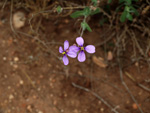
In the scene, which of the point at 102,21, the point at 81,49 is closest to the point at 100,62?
the point at 102,21

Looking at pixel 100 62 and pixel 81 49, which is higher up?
pixel 81 49

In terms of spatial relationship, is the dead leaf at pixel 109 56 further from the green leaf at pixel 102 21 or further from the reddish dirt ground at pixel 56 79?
the green leaf at pixel 102 21

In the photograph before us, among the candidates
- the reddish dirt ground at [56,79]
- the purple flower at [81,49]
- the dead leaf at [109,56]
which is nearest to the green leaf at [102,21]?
the reddish dirt ground at [56,79]

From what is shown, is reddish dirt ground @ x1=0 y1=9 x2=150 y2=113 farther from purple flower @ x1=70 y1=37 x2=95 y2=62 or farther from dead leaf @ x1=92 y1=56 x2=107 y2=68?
purple flower @ x1=70 y1=37 x2=95 y2=62

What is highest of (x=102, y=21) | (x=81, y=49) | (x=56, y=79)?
(x=81, y=49)

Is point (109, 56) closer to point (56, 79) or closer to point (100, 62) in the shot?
point (100, 62)

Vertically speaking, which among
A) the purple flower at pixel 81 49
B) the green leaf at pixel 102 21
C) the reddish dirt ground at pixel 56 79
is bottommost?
the reddish dirt ground at pixel 56 79

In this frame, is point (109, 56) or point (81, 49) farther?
point (109, 56)

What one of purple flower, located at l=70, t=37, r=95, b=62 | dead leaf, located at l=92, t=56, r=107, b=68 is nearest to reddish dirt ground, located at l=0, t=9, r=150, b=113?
dead leaf, located at l=92, t=56, r=107, b=68
